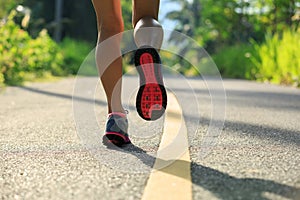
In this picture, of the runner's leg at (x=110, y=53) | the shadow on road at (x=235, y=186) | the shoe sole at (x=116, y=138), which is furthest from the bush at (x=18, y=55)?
the shadow on road at (x=235, y=186)

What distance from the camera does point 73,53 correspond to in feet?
57.0

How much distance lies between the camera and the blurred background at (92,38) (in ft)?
30.3

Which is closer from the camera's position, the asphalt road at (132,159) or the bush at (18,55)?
the asphalt road at (132,159)

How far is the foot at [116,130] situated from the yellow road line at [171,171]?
0.19m

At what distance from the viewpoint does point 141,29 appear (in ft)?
7.98

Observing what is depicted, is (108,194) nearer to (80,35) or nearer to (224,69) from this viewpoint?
(224,69)

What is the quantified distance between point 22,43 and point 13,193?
797 cm

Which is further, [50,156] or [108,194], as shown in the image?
[50,156]

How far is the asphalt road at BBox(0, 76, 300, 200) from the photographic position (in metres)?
1.82

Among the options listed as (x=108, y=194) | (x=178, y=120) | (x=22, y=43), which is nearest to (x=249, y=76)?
(x=22, y=43)

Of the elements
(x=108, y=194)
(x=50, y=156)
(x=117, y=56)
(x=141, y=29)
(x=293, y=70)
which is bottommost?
(x=293, y=70)

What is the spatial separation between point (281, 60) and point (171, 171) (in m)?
8.63

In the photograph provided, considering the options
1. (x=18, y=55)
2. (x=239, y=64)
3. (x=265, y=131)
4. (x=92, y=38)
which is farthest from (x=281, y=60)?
(x=92, y=38)

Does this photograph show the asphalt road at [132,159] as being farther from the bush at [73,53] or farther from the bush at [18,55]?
the bush at [73,53]
